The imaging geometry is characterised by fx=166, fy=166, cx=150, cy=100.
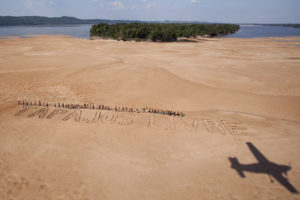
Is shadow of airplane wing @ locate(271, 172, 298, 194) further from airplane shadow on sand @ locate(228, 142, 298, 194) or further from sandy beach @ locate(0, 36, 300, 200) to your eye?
sandy beach @ locate(0, 36, 300, 200)

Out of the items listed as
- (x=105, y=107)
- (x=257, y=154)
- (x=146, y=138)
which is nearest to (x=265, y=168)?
(x=257, y=154)

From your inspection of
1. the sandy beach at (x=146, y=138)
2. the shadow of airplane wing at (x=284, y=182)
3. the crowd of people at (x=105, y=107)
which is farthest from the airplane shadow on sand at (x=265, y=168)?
the crowd of people at (x=105, y=107)

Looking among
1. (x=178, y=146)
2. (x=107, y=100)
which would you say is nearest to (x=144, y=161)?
(x=178, y=146)

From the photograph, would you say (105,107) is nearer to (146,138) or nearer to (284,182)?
(146,138)

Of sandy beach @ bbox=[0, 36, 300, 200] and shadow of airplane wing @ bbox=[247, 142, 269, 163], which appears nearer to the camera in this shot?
sandy beach @ bbox=[0, 36, 300, 200]

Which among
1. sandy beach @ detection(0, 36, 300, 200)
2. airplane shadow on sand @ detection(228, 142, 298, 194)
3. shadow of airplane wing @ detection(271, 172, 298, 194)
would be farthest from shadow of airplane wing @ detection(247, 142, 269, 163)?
shadow of airplane wing @ detection(271, 172, 298, 194)

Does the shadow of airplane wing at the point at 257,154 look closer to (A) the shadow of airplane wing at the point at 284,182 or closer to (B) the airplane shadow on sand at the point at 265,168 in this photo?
(B) the airplane shadow on sand at the point at 265,168
